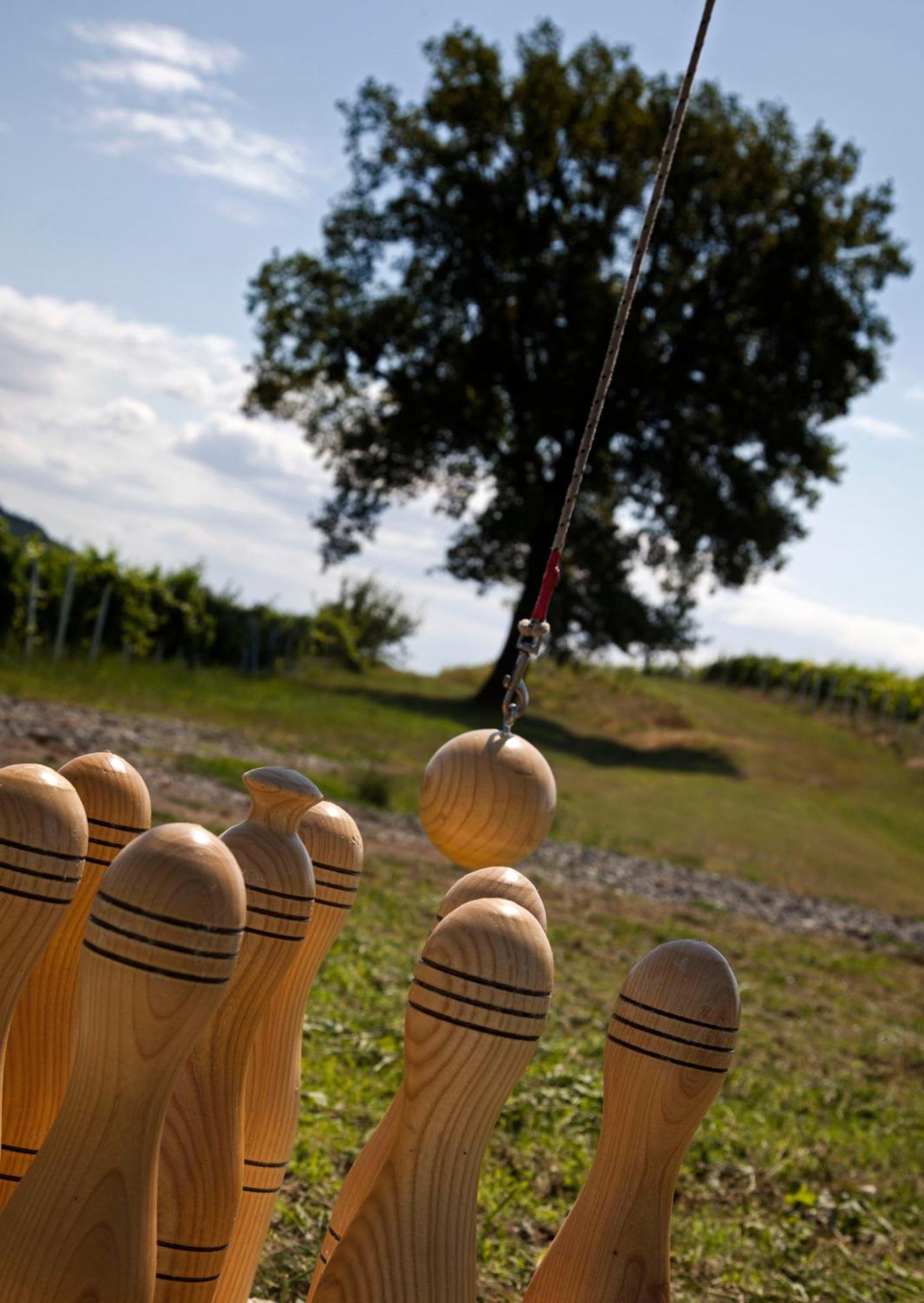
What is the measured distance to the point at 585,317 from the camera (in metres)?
25.3

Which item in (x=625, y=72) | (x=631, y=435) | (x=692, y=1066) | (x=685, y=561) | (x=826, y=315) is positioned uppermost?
(x=625, y=72)

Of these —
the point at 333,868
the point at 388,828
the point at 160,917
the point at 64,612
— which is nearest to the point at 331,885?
the point at 333,868

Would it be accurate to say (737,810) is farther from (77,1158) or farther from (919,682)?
(919,682)

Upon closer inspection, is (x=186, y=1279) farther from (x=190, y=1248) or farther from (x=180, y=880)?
(x=180, y=880)

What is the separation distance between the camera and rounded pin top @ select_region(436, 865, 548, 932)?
1336 mm

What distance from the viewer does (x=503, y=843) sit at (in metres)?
1.61

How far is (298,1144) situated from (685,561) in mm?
26080

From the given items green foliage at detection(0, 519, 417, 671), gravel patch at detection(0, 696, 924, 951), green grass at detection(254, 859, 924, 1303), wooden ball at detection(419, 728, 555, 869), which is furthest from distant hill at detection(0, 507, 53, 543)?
wooden ball at detection(419, 728, 555, 869)

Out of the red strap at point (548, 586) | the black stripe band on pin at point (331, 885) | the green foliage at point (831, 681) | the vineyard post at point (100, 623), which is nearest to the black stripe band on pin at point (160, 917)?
the black stripe band on pin at point (331, 885)

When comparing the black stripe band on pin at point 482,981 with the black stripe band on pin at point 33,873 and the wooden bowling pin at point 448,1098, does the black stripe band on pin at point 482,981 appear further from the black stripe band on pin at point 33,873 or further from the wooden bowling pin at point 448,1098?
the black stripe band on pin at point 33,873

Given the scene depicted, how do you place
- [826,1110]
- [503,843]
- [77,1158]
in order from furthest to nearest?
[826,1110]
[503,843]
[77,1158]

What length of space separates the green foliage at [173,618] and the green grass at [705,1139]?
14.7m

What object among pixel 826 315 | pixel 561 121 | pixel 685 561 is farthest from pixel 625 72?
pixel 685 561

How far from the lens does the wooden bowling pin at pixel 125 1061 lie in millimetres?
A: 1015
